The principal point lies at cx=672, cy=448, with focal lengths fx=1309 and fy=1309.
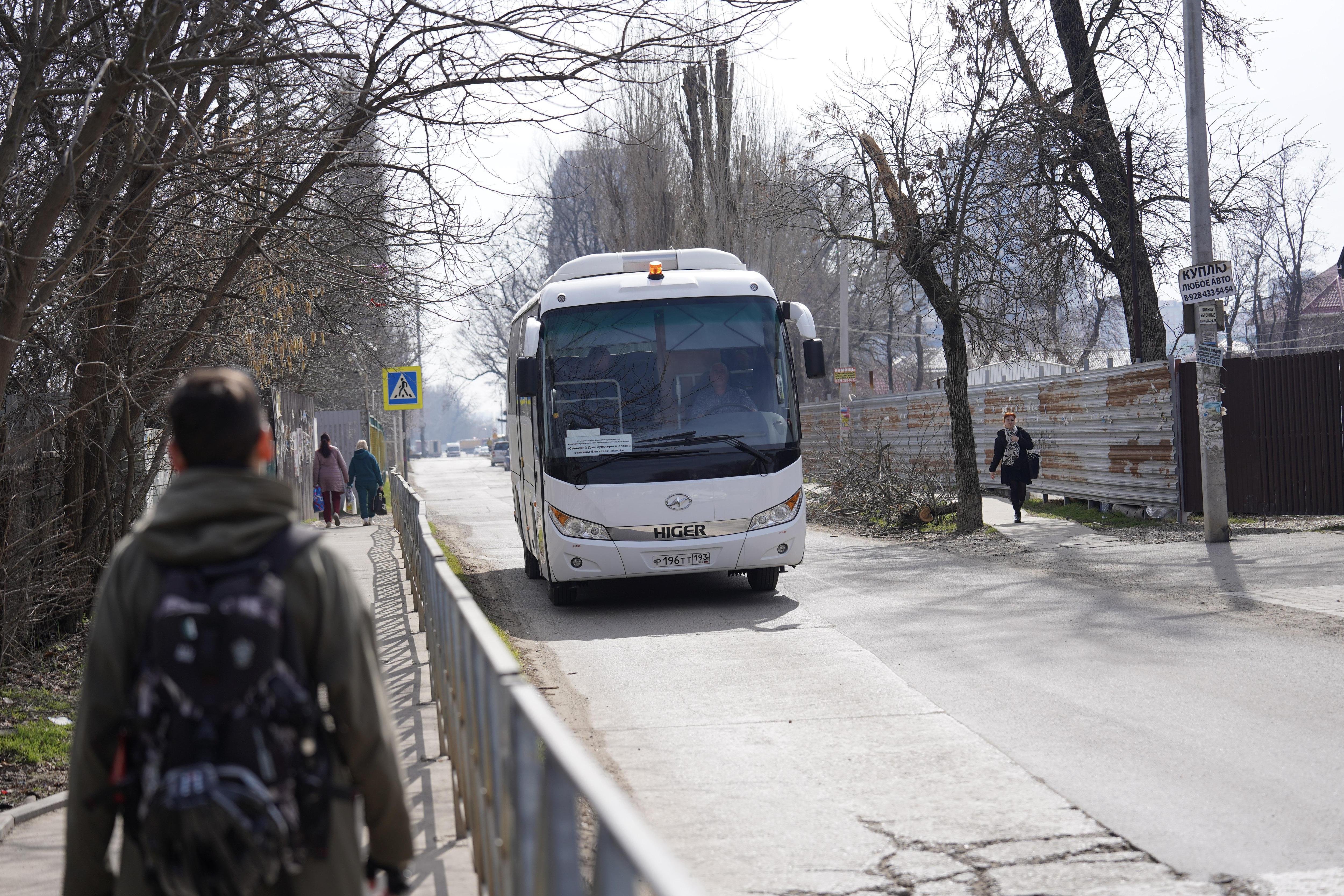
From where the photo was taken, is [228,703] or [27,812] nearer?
[228,703]

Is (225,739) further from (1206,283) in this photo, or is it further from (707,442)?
(1206,283)

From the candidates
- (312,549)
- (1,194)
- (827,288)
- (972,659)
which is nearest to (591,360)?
(972,659)

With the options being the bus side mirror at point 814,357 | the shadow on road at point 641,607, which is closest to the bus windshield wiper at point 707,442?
the bus side mirror at point 814,357

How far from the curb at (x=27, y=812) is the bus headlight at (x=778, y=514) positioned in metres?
6.71

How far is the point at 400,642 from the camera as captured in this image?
33.8 feet

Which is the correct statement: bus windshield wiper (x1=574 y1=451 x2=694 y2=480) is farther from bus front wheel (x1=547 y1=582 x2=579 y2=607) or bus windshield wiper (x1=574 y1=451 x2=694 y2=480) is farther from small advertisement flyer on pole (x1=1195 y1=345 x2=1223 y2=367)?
small advertisement flyer on pole (x1=1195 y1=345 x2=1223 y2=367)

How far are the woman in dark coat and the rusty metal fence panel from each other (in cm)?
121

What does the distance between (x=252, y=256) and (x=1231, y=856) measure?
348 inches

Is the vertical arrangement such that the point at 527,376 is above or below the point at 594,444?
above

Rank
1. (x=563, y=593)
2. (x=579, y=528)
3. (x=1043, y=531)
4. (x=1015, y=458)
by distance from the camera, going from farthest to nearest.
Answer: (x=1015, y=458)
(x=1043, y=531)
(x=563, y=593)
(x=579, y=528)

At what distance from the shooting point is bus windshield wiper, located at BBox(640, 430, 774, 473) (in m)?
12.1

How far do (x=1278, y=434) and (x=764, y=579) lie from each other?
8652 millimetres

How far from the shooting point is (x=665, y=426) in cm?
1223

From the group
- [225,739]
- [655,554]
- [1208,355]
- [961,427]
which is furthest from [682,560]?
[225,739]
